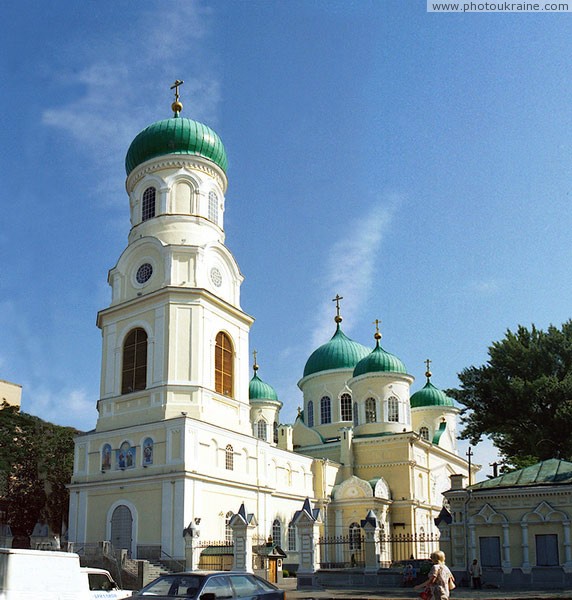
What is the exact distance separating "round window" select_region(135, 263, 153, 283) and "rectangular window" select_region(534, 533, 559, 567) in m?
19.4

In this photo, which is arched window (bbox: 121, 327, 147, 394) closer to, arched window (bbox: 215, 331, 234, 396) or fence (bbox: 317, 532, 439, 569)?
arched window (bbox: 215, 331, 234, 396)

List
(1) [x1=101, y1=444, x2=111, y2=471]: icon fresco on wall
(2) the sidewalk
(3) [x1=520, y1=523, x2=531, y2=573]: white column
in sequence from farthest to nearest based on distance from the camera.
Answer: (1) [x1=101, y1=444, x2=111, y2=471]: icon fresco on wall < (3) [x1=520, y1=523, x2=531, y2=573]: white column < (2) the sidewalk

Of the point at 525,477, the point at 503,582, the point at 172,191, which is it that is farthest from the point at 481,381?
the point at 172,191

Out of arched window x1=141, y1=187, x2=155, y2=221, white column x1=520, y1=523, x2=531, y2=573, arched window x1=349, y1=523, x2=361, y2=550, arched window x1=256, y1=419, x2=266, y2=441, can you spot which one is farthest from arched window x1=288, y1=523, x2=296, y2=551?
arched window x1=141, y1=187, x2=155, y2=221

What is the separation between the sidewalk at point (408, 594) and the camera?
18.1 m

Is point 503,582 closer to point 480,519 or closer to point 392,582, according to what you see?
point 480,519

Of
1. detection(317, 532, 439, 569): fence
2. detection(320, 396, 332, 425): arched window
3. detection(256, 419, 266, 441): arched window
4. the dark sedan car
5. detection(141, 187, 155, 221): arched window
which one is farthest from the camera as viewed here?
detection(256, 419, 266, 441): arched window

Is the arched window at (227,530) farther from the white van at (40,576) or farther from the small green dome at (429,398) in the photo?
the small green dome at (429,398)

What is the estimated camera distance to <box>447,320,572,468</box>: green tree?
98.3 ft

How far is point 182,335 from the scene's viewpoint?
31266 millimetres

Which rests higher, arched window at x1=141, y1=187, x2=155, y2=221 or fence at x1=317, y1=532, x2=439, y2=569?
arched window at x1=141, y1=187, x2=155, y2=221

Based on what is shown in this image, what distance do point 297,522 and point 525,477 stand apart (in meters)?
7.86

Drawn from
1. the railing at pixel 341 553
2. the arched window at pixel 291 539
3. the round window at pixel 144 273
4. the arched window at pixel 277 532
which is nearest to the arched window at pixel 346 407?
the railing at pixel 341 553

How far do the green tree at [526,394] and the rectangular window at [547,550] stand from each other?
8.83 metres
